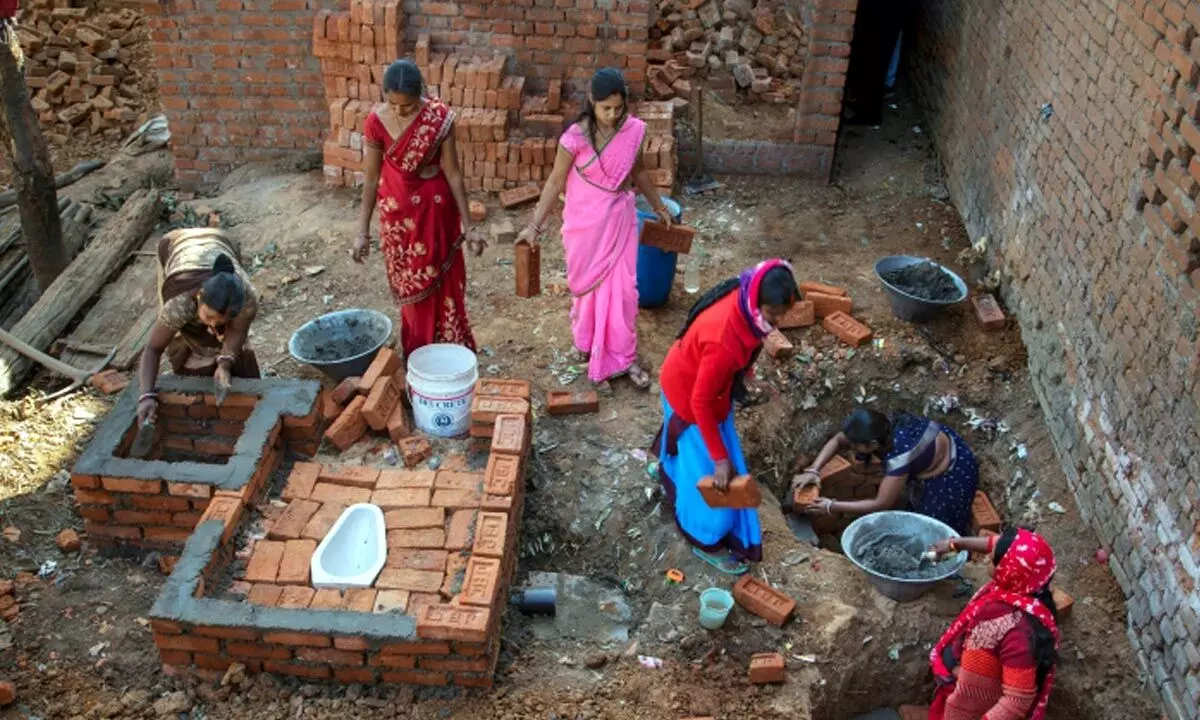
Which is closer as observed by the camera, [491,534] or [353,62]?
[491,534]

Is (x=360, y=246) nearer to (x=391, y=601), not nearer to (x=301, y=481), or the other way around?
(x=301, y=481)

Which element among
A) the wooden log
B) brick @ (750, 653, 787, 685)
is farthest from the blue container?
the wooden log

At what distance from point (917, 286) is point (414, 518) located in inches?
145

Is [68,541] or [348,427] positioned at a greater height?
[348,427]

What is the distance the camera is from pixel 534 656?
4.21 meters

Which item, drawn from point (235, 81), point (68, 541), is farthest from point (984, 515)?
point (235, 81)

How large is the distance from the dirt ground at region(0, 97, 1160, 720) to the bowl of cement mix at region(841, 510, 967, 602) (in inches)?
3.6

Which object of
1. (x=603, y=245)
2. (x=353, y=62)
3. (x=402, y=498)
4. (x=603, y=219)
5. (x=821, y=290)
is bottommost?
(x=402, y=498)

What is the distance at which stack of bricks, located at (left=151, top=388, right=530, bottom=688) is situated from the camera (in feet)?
12.5

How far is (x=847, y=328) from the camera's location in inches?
244

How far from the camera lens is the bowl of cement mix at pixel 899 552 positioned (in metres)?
4.45

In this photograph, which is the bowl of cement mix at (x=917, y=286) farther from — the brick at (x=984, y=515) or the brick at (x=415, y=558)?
the brick at (x=415, y=558)

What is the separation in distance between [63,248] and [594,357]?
4.37 metres

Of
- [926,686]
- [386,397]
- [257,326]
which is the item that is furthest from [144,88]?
[926,686]
